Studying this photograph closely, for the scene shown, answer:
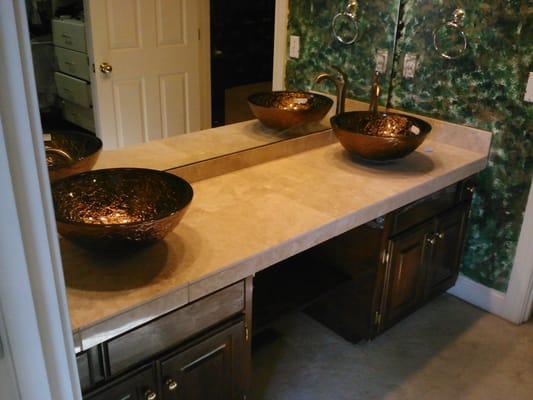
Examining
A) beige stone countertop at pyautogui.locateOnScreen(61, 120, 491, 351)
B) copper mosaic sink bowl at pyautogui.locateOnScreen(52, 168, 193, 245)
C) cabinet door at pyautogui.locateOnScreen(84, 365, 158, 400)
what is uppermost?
copper mosaic sink bowl at pyautogui.locateOnScreen(52, 168, 193, 245)

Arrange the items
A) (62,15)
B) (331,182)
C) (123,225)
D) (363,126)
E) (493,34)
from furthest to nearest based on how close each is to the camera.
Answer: (363,126), (493,34), (331,182), (62,15), (123,225)

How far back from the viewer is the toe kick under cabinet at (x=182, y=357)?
132 centimetres

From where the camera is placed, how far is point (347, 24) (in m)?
2.54

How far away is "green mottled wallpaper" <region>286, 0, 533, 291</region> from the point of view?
229 cm

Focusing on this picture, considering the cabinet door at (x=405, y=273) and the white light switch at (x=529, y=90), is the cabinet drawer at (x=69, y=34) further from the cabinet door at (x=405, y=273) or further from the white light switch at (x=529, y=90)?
the white light switch at (x=529, y=90)

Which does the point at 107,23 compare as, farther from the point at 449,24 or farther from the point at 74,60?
the point at 449,24

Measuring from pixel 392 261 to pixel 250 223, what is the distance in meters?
0.76

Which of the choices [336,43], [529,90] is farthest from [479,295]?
[336,43]

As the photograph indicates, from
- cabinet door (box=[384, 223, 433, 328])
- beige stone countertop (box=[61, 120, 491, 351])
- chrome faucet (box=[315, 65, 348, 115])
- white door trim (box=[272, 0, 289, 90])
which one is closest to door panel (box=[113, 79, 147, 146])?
beige stone countertop (box=[61, 120, 491, 351])

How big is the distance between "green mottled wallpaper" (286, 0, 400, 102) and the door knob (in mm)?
842

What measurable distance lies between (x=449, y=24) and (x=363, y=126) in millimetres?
603

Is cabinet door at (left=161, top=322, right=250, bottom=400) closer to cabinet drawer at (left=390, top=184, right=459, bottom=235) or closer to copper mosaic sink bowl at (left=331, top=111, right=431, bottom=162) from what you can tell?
cabinet drawer at (left=390, top=184, right=459, bottom=235)

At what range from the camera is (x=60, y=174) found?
161cm

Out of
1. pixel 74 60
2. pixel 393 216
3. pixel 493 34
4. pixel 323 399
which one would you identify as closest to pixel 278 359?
pixel 323 399
